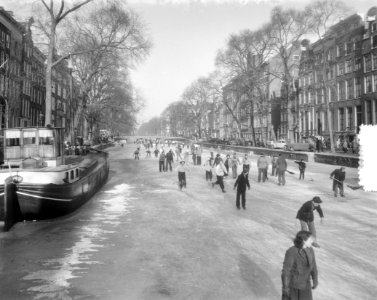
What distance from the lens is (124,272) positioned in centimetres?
731

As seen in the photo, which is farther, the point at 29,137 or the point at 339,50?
the point at 339,50

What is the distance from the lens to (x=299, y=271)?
4.76 m

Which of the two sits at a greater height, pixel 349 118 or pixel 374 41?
pixel 374 41

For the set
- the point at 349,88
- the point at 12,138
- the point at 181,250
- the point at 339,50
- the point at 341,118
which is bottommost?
the point at 181,250

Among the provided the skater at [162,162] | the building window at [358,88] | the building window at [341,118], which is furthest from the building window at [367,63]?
the skater at [162,162]

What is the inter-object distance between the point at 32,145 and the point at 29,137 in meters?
0.33

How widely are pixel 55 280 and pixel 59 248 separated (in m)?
2.27

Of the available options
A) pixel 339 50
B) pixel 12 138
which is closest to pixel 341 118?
pixel 339 50

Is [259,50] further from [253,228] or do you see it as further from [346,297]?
[346,297]

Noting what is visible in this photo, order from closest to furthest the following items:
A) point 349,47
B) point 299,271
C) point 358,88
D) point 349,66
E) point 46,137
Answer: point 299,271 < point 46,137 < point 358,88 < point 349,47 < point 349,66

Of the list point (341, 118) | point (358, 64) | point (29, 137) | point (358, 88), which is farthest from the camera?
point (341, 118)

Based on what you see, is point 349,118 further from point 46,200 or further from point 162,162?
point 46,200

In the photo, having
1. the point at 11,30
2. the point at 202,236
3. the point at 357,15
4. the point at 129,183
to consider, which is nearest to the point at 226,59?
the point at 357,15

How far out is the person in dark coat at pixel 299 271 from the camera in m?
4.75
